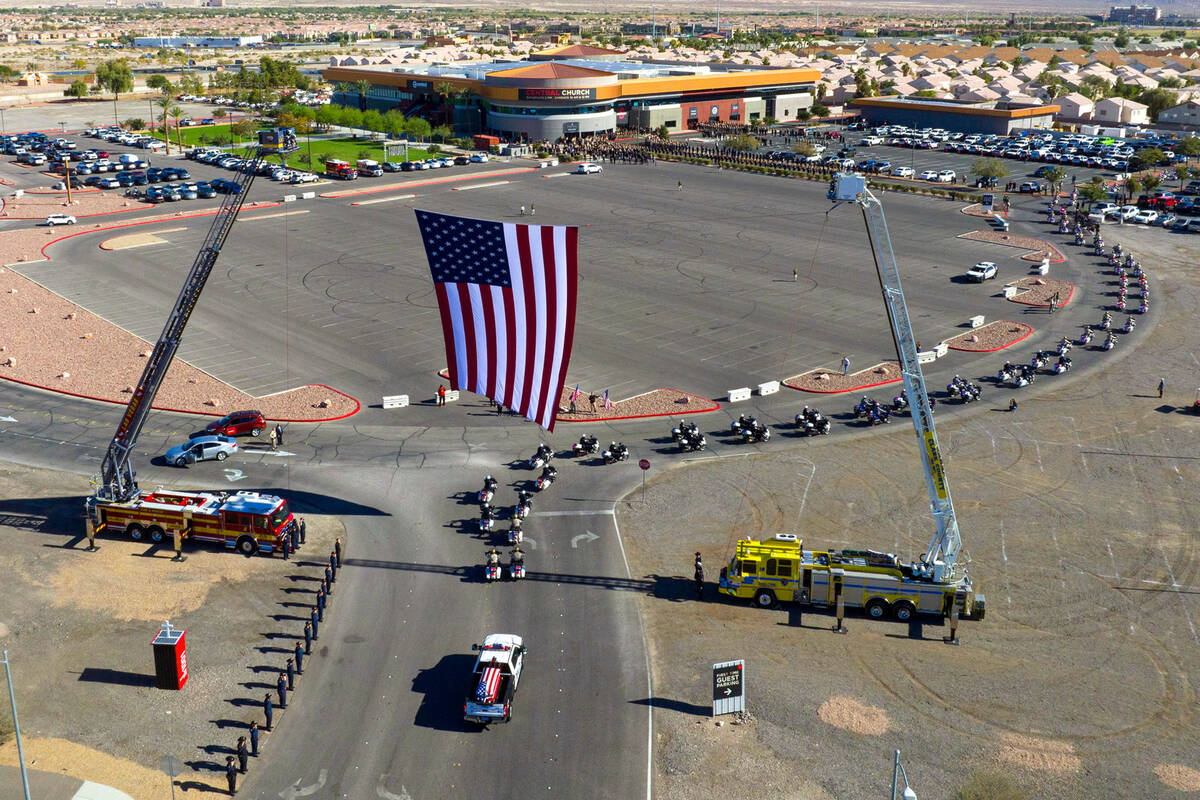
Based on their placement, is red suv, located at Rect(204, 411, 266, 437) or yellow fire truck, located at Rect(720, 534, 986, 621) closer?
yellow fire truck, located at Rect(720, 534, 986, 621)

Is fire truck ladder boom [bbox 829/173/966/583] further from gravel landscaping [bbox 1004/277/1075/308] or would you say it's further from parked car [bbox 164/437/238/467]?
gravel landscaping [bbox 1004/277/1075/308]

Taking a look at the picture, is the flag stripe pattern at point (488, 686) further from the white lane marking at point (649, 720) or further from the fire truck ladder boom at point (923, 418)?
the fire truck ladder boom at point (923, 418)

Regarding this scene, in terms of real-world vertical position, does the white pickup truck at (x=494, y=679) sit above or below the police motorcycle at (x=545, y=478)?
above

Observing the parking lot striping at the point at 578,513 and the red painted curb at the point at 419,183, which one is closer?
the parking lot striping at the point at 578,513

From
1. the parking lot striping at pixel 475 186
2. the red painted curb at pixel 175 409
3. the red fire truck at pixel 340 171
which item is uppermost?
the red fire truck at pixel 340 171

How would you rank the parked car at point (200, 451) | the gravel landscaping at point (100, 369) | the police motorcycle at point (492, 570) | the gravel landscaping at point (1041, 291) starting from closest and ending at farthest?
the police motorcycle at point (492, 570), the parked car at point (200, 451), the gravel landscaping at point (100, 369), the gravel landscaping at point (1041, 291)

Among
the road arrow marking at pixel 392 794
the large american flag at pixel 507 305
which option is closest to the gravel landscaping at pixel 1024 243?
the large american flag at pixel 507 305

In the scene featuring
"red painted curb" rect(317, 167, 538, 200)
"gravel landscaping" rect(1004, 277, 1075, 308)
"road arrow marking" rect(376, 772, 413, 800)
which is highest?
"red painted curb" rect(317, 167, 538, 200)

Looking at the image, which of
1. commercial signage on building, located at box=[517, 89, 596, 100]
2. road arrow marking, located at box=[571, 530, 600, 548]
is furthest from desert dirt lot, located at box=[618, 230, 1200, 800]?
commercial signage on building, located at box=[517, 89, 596, 100]

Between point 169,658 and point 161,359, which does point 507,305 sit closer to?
point 161,359
